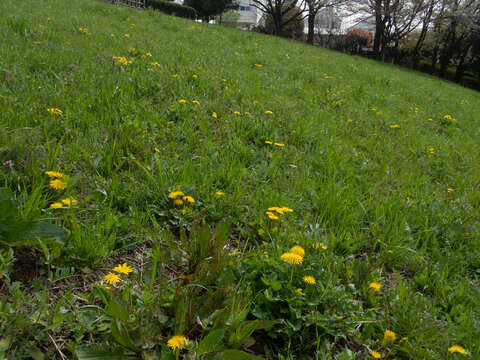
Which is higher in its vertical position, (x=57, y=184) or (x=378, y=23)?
(x=378, y=23)

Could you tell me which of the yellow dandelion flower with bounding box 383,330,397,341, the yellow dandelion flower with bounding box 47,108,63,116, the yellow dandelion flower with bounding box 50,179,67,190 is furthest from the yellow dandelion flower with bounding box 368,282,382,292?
the yellow dandelion flower with bounding box 47,108,63,116

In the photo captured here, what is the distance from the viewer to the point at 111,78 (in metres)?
3.18

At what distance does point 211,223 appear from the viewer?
1873 millimetres

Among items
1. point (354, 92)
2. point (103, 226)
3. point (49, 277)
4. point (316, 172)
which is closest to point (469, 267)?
point (316, 172)

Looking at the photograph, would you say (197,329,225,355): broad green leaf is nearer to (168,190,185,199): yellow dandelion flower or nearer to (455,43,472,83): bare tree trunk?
(168,190,185,199): yellow dandelion flower

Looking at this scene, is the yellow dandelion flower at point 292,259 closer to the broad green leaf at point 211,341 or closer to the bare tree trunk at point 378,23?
the broad green leaf at point 211,341

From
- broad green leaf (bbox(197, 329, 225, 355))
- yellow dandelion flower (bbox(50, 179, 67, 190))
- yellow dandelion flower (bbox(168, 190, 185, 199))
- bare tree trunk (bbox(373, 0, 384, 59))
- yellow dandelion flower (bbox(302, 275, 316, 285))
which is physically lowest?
broad green leaf (bbox(197, 329, 225, 355))

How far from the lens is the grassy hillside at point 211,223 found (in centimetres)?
121

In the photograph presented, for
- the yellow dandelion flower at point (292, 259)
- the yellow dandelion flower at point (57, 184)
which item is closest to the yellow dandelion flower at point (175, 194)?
the yellow dandelion flower at point (57, 184)

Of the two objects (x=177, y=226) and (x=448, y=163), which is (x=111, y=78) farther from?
(x=448, y=163)

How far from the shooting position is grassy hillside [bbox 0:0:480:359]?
1.21 metres

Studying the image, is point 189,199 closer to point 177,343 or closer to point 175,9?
point 177,343

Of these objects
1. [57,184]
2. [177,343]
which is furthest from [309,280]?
[57,184]

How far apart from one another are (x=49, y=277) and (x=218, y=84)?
327 centimetres
